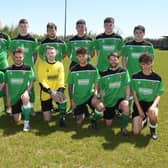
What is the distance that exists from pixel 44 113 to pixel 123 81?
1.68 meters

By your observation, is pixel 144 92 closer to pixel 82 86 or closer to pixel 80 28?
pixel 82 86

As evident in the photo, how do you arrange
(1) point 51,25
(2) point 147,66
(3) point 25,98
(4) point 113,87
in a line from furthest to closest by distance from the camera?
(1) point 51,25
(4) point 113,87
(3) point 25,98
(2) point 147,66

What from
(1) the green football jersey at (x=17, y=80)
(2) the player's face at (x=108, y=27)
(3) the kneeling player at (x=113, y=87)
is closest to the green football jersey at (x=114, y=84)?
(3) the kneeling player at (x=113, y=87)

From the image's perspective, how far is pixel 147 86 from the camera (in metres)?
6.48

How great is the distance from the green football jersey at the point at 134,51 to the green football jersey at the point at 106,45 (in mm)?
197

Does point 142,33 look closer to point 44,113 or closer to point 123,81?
point 123,81

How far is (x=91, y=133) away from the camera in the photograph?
21.0ft

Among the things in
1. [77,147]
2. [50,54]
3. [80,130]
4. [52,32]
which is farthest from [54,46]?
[77,147]

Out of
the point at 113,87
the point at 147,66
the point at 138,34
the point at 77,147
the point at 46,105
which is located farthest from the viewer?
the point at 138,34

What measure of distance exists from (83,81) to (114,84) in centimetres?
62

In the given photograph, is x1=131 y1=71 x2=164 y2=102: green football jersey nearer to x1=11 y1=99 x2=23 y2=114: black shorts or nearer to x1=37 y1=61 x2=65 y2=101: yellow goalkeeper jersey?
x1=37 y1=61 x2=65 y2=101: yellow goalkeeper jersey

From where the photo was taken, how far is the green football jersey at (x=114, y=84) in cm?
682

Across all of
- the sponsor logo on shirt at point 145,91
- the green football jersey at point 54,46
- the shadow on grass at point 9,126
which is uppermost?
the green football jersey at point 54,46

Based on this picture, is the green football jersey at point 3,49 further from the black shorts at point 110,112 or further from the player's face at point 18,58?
the black shorts at point 110,112
